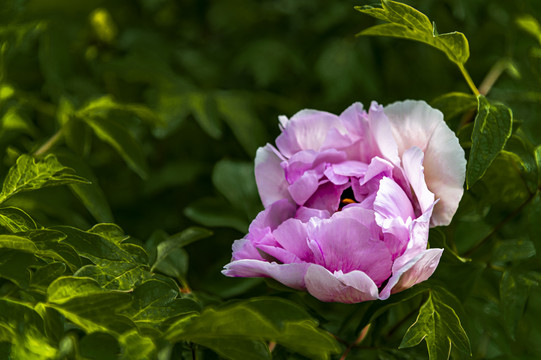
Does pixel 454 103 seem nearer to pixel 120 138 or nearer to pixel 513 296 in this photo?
pixel 513 296

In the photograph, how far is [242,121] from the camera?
1113mm

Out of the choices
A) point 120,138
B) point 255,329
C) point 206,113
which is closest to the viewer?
point 255,329

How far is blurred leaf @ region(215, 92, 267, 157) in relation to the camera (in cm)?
109

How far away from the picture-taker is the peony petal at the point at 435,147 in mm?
537

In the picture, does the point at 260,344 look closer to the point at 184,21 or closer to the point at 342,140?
the point at 342,140

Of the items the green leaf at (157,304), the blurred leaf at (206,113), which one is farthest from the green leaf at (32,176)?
the blurred leaf at (206,113)

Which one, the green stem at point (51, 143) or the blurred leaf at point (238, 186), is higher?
the green stem at point (51, 143)

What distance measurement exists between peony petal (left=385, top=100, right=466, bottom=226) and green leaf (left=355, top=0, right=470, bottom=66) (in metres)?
0.06

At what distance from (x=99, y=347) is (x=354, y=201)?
265 mm

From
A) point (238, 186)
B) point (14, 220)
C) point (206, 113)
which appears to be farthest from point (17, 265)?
point (206, 113)

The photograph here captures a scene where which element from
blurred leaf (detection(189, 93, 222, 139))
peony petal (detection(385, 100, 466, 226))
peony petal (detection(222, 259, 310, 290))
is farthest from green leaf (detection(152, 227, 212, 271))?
blurred leaf (detection(189, 93, 222, 139))

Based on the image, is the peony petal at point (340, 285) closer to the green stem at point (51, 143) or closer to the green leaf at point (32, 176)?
the green leaf at point (32, 176)

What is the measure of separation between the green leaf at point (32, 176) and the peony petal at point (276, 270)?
145 mm

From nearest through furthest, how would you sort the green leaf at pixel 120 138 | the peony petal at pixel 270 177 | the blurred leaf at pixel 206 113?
1. the peony petal at pixel 270 177
2. the green leaf at pixel 120 138
3. the blurred leaf at pixel 206 113
